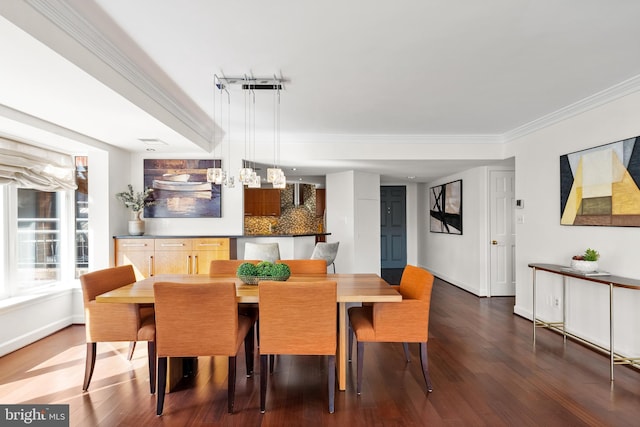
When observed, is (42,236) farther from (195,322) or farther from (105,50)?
(195,322)

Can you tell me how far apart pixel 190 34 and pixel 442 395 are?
2.96m

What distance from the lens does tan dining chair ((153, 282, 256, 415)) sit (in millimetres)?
2209

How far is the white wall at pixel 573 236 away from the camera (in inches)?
121

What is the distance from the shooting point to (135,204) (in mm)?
4652

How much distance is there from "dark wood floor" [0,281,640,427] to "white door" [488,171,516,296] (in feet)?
6.90

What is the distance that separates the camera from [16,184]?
139 inches

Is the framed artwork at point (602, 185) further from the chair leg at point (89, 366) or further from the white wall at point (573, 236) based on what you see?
the chair leg at point (89, 366)

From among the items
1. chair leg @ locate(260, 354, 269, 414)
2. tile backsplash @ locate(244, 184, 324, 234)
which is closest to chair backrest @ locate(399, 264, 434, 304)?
chair leg @ locate(260, 354, 269, 414)

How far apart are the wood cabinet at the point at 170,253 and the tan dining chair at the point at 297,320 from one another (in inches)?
98.3

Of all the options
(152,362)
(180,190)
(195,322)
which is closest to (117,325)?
(152,362)

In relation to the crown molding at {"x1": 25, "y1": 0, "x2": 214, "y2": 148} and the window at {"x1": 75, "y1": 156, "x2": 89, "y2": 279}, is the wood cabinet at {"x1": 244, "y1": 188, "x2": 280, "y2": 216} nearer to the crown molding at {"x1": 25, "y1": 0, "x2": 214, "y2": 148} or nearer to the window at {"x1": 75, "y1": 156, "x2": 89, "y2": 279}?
the window at {"x1": 75, "y1": 156, "x2": 89, "y2": 279}

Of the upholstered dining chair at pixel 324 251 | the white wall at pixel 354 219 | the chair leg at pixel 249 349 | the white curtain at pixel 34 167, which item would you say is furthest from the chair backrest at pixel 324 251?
the white curtain at pixel 34 167

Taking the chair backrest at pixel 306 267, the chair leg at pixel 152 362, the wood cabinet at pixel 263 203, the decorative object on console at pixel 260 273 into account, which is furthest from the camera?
the wood cabinet at pixel 263 203

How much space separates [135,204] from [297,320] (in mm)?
3391
